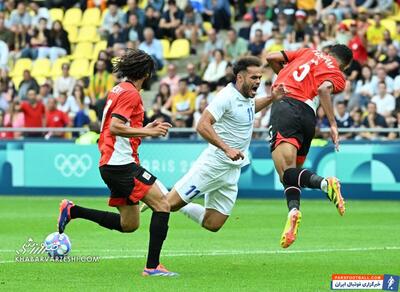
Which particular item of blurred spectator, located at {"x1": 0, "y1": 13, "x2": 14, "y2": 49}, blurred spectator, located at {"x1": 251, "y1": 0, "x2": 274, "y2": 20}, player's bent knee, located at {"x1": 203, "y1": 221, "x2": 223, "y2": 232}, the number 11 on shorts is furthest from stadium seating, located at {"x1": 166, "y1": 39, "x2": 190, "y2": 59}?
the number 11 on shorts

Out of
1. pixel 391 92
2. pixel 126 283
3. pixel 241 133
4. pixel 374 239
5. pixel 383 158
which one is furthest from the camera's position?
pixel 391 92

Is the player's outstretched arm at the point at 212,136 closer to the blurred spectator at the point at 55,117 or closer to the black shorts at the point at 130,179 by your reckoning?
the black shorts at the point at 130,179

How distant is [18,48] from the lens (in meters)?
30.7

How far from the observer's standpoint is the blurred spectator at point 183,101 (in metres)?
25.6

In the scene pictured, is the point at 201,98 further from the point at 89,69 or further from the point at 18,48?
the point at 18,48

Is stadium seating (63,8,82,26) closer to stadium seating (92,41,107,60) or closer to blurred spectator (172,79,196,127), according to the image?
stadium seating (92,41,107,60)

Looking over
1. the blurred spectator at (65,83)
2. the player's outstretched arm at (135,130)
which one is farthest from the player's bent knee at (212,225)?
the blurred spectator at (65,83)

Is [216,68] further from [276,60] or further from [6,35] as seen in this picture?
[276,60]

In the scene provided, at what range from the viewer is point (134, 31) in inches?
1131

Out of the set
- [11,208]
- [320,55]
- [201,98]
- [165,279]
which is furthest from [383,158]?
[165,279]

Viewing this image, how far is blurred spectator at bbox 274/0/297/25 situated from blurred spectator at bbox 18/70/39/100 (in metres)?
6.20

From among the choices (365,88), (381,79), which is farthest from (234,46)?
(381,79)

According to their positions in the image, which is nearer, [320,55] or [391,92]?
[320,55]

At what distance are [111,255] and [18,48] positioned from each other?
18.6 m
